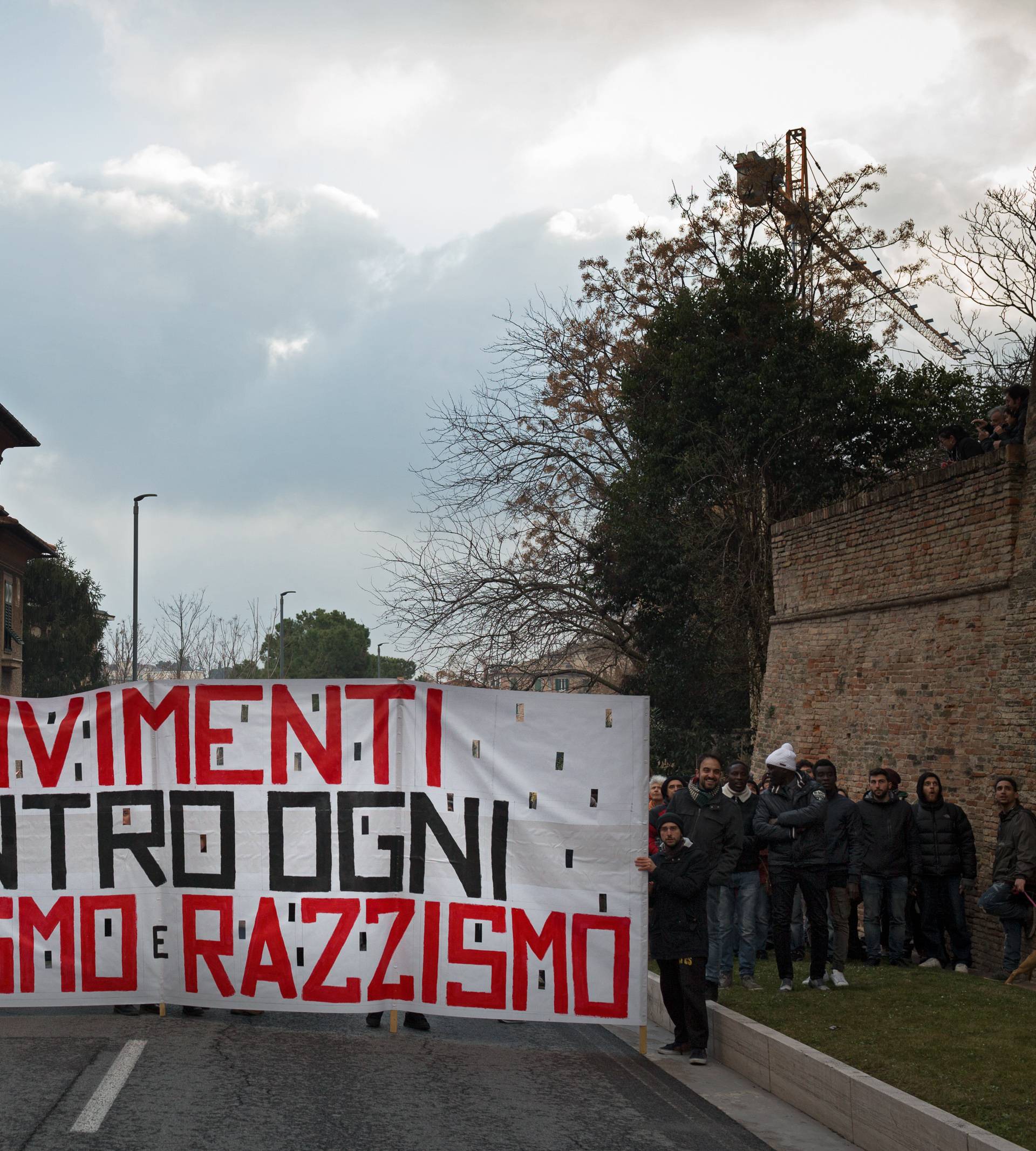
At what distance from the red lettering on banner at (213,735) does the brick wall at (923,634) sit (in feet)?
26.5

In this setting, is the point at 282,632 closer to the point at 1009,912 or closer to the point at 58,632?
the point at 58,632

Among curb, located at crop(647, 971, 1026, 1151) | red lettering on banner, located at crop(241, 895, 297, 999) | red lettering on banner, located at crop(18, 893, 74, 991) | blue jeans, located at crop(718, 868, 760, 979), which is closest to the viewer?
curb, located at crop(647, 971, 1026, 1151)

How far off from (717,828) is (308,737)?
3.24 meters

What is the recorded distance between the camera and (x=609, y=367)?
34.2 meters

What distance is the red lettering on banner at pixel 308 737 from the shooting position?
9062 mm

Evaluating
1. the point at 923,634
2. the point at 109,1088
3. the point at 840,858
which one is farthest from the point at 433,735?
the point at 923,634

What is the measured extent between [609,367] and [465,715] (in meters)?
26.2

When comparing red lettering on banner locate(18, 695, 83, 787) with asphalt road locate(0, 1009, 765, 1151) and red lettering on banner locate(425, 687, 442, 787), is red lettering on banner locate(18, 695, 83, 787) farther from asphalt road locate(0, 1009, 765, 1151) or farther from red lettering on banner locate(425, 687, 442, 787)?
red lettering on banner locate(425, 687, 442, 787)

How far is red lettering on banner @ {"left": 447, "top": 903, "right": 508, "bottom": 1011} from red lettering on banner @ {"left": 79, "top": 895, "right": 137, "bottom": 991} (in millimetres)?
2166

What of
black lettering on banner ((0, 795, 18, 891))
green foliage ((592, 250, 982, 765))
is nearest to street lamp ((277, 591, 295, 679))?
green foliage ((592, 250, 982, 765))

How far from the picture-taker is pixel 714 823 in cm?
1020

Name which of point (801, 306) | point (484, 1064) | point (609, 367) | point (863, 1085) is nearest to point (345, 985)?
point (484, 1064)

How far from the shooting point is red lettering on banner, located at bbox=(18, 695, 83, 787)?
9.36 meters

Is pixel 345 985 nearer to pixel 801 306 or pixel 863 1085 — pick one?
pixel 863 1085
